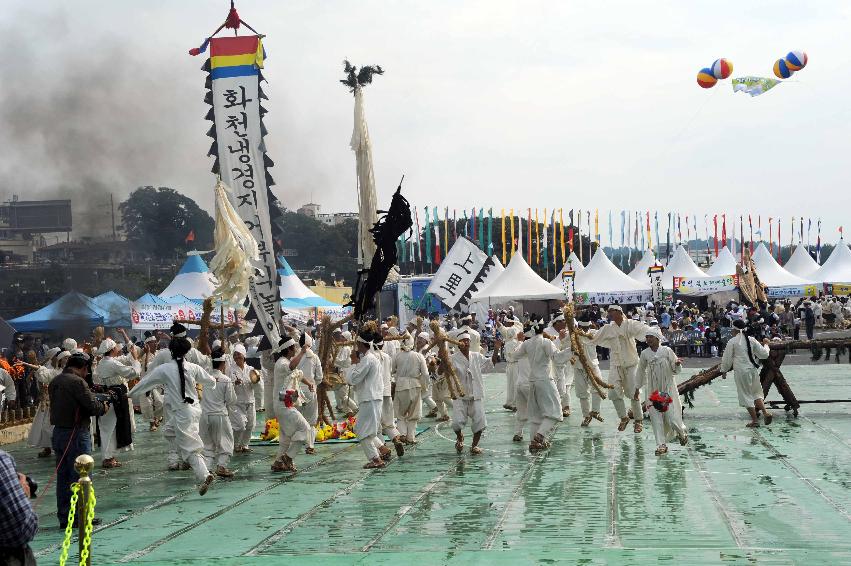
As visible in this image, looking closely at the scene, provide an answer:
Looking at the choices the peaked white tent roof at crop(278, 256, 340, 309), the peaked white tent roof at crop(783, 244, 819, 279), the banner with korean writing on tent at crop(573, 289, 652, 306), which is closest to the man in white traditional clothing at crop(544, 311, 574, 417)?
the peaked white tent roof at crop(278, 256, 340, 309)

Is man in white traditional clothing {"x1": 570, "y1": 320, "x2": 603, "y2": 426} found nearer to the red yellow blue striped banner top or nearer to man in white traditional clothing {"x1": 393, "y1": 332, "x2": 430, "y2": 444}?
man in white traditional clothing {"x1": 393, "y1": 332, "x2": 430, "y2": 444}

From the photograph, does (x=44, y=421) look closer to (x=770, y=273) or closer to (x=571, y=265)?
(x=571, y=265)

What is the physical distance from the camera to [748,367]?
14883 millimetres

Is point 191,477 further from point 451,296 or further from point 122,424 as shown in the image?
point 451,296

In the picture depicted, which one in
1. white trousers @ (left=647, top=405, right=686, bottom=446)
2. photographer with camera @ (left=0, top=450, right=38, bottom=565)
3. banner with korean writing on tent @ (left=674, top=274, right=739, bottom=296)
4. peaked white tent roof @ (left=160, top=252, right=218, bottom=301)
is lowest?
white trousers @ (left=647, top=405, right=686, bottom=446)

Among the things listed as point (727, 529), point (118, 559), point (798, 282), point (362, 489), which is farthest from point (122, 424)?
point (798, 282)

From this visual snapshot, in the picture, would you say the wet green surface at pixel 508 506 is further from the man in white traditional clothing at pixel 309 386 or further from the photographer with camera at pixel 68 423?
the man in white traditional clothing at pixel 309 386

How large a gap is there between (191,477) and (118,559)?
4309 millimetres

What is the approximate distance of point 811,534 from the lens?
8.12m

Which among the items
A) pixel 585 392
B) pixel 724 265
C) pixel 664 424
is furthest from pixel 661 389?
pixel 724 265

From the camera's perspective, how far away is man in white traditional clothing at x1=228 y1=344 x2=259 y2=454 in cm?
1391

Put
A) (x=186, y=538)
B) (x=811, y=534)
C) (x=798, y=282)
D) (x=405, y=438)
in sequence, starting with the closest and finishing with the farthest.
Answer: (x=811, y=534) < (x=186, y=538) < (x=405, y=438) < (x=798, y=282)

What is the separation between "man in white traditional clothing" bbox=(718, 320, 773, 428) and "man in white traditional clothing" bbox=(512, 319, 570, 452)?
2.90 metres

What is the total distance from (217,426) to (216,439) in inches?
5.9
